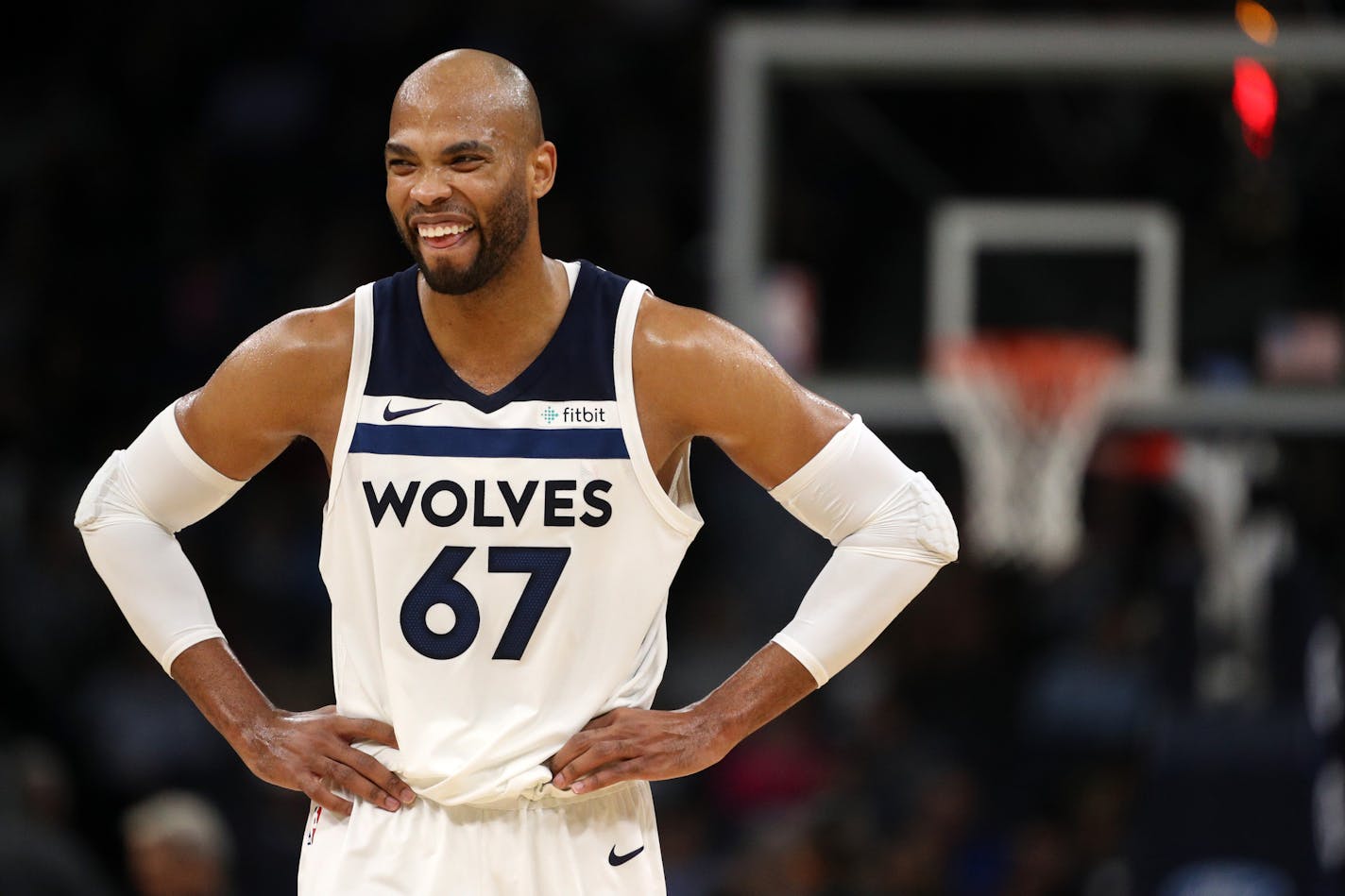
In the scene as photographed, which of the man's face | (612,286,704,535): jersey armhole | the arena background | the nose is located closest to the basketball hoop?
the arena background

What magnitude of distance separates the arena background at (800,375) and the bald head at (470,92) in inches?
177

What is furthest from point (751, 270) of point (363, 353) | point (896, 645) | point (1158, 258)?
point (363, 353)

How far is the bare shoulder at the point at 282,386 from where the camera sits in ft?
12.6

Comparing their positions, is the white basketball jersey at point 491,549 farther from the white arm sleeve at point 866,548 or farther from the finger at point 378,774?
the white arm sleeve at point 866,548

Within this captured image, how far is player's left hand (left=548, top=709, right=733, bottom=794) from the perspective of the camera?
377 centimetres

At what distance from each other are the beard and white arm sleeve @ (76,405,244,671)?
24.8 inches

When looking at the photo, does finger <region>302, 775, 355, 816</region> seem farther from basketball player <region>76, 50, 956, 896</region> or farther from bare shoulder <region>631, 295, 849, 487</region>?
bare shoulder <region>631, 295, 849, 487</region>

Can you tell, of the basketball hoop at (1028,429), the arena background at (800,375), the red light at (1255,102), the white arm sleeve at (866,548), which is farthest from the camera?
the arena background at (800,375)

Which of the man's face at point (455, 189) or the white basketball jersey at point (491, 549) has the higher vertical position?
the man's face at point (455, 189)

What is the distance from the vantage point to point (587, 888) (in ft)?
12.6

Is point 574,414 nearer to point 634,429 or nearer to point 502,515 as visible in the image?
point 634,429

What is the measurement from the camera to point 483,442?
378 cm

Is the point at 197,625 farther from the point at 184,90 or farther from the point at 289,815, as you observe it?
the point at 184,90

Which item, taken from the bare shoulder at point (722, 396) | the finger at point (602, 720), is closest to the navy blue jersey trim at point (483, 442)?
the bare shoulder at point (722, 396)
